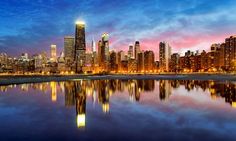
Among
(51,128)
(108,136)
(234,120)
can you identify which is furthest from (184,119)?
(51,128)

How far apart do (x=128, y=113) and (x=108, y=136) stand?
9087 millimetres

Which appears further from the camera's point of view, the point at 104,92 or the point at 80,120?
the point at 104,92

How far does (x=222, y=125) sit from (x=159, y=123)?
422cm

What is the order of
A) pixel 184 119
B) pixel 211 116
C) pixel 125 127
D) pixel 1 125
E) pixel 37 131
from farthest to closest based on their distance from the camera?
pixel 211 116 < pixel 184 119 < pixel 1 125 < pixel 125 127 < pixel 37 131

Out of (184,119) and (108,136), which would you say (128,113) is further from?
(108,136)

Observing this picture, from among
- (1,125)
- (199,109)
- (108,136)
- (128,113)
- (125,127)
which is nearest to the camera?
(108,136)

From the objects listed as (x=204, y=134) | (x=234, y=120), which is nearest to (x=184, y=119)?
(x=234, y=120)

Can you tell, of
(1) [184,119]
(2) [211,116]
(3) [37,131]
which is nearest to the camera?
(3) [37,131]

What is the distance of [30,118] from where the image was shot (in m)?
22.7

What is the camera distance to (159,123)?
66.2 ft

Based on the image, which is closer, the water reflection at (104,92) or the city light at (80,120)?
the city light at (80,120)

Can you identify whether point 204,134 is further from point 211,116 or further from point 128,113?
point 128,113

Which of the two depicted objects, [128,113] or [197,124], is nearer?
[197,124]

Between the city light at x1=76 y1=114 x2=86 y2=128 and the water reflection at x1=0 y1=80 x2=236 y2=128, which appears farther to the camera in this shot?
the water reflection at x1=0 y1=80 x2=236 y2=128
